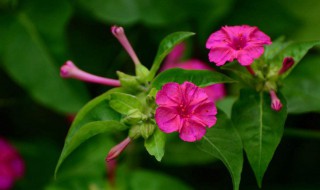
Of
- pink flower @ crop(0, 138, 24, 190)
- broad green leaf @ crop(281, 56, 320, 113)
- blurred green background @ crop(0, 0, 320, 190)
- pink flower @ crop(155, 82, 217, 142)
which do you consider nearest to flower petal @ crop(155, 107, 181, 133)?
pink flower @ crop(155, 82, 217, 142)

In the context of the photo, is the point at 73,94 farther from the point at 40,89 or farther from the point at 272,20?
the point at 272,20

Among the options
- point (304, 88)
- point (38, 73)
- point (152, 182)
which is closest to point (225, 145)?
point (304, 88)

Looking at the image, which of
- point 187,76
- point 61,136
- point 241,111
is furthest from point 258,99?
point 61,136

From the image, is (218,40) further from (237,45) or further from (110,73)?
(110,73)

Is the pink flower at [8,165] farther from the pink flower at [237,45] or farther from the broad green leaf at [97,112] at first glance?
the pink flower at [237,45]

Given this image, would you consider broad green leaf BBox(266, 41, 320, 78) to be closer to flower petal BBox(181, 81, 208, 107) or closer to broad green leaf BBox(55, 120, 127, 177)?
flower petal BBox(181, 81, 208, 107)

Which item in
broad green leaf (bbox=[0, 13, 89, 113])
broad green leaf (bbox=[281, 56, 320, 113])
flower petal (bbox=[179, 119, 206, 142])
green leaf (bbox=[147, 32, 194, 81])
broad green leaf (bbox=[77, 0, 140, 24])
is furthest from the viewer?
broad green leaf (bbox=[77, 0, 140, 24])
